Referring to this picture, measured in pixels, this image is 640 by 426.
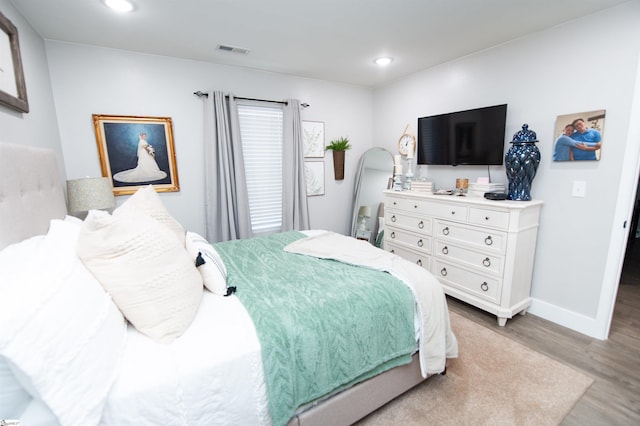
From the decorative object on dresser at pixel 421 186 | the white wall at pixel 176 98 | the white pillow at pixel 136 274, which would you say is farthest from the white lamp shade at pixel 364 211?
the white pillow at pixel 136 274

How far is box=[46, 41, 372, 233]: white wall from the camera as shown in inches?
99.5

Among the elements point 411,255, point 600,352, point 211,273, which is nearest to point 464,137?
point 411,255

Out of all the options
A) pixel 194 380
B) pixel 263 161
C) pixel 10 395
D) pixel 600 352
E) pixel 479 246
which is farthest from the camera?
pixel 263 161

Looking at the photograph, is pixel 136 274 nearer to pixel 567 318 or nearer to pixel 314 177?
pixel 314 177

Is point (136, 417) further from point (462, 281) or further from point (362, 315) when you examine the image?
point (462, 281)

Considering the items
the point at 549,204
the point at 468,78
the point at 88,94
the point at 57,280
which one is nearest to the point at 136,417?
the point at 57,280

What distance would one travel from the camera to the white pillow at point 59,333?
72cm

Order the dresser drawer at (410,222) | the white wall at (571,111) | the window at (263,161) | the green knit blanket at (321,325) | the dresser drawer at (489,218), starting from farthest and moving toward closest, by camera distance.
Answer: the window at (263,161) → the dresser drawer at (410,222) → the dresser drawer at (489,218) → the white wall at (571,111) → the green knit blanket at (321,325)

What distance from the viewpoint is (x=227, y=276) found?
1728 mm

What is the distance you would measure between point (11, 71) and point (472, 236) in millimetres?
3479

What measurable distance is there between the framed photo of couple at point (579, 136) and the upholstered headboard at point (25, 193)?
3542 mm

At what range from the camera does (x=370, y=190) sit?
4.05m

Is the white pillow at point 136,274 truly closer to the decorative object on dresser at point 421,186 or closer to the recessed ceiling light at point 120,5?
the recessed ceiling light at point 120,5

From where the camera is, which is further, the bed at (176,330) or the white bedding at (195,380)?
the white bedding at (195,380)
